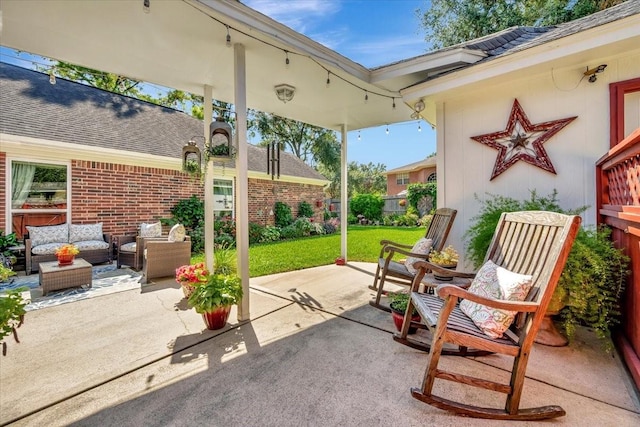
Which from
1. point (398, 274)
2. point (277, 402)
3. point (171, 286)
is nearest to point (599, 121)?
point (398, 274)

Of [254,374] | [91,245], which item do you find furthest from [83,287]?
[254,374]

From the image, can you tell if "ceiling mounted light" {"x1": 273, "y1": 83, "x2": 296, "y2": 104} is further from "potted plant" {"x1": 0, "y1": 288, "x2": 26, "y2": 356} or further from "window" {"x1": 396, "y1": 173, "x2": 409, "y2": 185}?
"window" {"x1": 396, "y1": 173, "x2": 409, "y2": 185}

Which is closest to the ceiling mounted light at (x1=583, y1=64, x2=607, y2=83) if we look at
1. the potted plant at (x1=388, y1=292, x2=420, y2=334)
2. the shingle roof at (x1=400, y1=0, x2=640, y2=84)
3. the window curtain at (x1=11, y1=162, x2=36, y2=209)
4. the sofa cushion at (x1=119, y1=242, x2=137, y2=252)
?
the shingle roof at (x1=400, y1=0, x2=640, y2=84)

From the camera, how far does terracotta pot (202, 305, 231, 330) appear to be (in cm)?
279

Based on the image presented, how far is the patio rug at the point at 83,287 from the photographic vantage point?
3.69m

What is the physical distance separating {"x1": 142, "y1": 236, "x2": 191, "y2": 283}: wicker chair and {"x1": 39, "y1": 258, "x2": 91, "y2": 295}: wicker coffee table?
0.76m

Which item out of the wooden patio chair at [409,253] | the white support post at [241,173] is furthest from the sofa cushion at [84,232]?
the wooden patio chair at [409,253]

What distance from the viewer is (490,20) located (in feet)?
35.3

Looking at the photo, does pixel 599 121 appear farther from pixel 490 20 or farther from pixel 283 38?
pixel 490 20

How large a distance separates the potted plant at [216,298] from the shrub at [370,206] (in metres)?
13.8

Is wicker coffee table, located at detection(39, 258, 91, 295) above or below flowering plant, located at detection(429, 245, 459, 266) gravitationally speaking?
below

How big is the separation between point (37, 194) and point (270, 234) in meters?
5.67

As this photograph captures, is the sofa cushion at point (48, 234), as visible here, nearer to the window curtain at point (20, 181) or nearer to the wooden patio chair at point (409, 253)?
the window curtain at point (20, 181)

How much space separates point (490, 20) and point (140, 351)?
1421 centimetres
